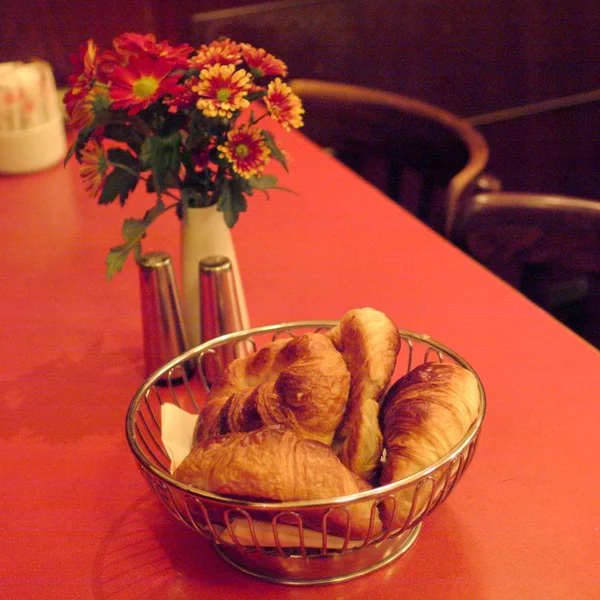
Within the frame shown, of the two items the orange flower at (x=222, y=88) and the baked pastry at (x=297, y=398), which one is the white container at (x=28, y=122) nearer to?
the orange flower at (x=222, y=88)

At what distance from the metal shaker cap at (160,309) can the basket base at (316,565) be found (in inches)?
10.3

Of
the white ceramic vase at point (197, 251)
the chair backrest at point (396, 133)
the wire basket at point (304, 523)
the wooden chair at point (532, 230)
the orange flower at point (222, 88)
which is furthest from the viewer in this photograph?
the chair backrest at point (396, 133)

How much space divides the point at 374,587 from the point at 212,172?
A: 1.31ft

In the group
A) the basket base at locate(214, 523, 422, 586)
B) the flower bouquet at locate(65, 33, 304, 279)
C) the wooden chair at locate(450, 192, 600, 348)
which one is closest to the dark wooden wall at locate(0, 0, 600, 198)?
the wooden chair at locate(450, 192, 600, 348)

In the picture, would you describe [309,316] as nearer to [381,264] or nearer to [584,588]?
[381,264]

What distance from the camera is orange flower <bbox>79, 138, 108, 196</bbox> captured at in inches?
28.4

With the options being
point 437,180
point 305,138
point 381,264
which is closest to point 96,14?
point 305,138

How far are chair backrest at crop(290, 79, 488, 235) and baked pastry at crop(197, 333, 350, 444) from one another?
715 mm

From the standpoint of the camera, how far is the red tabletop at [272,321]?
0.55m

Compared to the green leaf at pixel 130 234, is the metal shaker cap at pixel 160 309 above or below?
below

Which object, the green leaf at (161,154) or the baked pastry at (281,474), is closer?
the baked pastry at (281,474)

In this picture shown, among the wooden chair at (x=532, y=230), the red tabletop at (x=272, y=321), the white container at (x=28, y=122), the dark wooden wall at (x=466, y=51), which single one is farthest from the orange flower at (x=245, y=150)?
the dark wooden wall at (x=466, y=51)

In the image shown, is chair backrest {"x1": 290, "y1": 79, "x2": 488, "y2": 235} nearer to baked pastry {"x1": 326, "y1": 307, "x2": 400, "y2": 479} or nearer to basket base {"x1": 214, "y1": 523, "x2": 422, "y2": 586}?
baked pastry {"x1": 326, "y1": 307, "x2": 400, "y2": 479}

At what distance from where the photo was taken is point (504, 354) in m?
0.80
